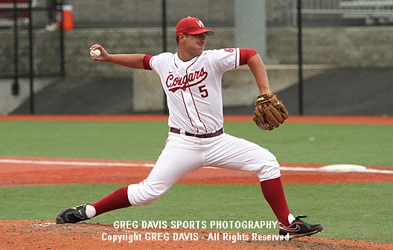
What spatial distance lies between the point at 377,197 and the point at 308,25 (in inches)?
698

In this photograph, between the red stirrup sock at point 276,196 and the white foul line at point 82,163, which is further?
the white foul line at point 82,163

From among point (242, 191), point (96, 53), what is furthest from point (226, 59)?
point (242, 191)

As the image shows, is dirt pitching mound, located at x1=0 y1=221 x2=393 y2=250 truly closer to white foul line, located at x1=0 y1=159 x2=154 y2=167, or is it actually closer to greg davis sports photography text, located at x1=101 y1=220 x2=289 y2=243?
→ greg davis sports photography text, located at x1=101 y1=220 x2=289 y2=243

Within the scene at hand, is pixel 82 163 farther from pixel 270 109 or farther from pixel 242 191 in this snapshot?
pixel 270 109

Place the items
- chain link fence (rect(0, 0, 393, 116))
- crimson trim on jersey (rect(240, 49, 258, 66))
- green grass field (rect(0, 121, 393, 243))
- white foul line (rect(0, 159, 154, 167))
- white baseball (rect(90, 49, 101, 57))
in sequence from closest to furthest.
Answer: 1. crimson trim on jersey (rect(240, 49, 258, 66))
2. white baseball (rect(90, 49, 101, 57))
3. green grass field (rect(0, 121, 393, 243))
4. white foul line (rect(0, 159, 154, 167))
5. chain link fence (rect(0, 0, 393, 116))

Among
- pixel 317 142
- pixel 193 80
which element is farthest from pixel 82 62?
pixel 193 80

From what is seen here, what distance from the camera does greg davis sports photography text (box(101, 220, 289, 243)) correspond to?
459 cm

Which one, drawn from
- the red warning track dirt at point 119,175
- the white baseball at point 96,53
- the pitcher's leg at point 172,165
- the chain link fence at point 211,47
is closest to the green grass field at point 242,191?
the red warning track dirt at point 119,175

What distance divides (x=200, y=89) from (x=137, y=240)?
4.22 feet

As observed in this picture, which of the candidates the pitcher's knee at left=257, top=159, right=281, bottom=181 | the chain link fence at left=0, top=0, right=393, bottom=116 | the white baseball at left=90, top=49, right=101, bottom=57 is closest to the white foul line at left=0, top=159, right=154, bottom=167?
the white baseball at left=90, top=49, right=101, bottom=57

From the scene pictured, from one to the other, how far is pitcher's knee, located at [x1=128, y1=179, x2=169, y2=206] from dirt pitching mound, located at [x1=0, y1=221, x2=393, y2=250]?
27cm

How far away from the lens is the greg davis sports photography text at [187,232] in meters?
4.59

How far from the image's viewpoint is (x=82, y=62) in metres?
21.2

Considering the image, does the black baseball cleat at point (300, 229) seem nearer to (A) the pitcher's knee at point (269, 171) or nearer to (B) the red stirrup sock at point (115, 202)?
(A) the pitcher's knee at point (269, 171)
